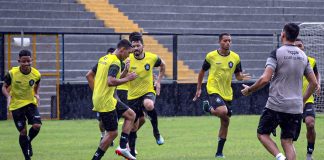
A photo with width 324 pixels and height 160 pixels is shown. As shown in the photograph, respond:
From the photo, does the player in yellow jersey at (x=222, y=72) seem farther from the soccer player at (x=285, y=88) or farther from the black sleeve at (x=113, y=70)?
the soccer player at (x=285, y=88)

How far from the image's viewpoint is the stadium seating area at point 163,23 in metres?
28.7

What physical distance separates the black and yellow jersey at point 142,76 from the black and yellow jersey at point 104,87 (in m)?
2.70

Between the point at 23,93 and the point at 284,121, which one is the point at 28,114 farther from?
the point at 284,121

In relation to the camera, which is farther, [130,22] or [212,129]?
[130,22]

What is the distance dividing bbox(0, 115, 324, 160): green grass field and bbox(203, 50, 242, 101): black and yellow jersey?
112 cm

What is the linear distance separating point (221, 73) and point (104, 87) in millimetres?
3792

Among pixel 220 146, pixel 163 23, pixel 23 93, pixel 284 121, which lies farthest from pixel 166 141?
pixel 163 23

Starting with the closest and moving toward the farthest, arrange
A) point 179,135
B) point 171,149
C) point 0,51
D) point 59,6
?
point 171,149 → point 179,135 → point 0,51 → point 59,6

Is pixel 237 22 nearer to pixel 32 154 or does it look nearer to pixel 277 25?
pixel 277 25

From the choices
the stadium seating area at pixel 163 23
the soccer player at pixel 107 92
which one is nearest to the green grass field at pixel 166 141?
the soccer player at pixel 107 92

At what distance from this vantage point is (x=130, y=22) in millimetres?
31734

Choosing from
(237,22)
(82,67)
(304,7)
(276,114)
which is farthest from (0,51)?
(276,114)

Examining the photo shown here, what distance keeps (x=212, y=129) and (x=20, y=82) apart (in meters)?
7.87

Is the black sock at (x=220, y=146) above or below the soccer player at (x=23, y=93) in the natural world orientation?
below
